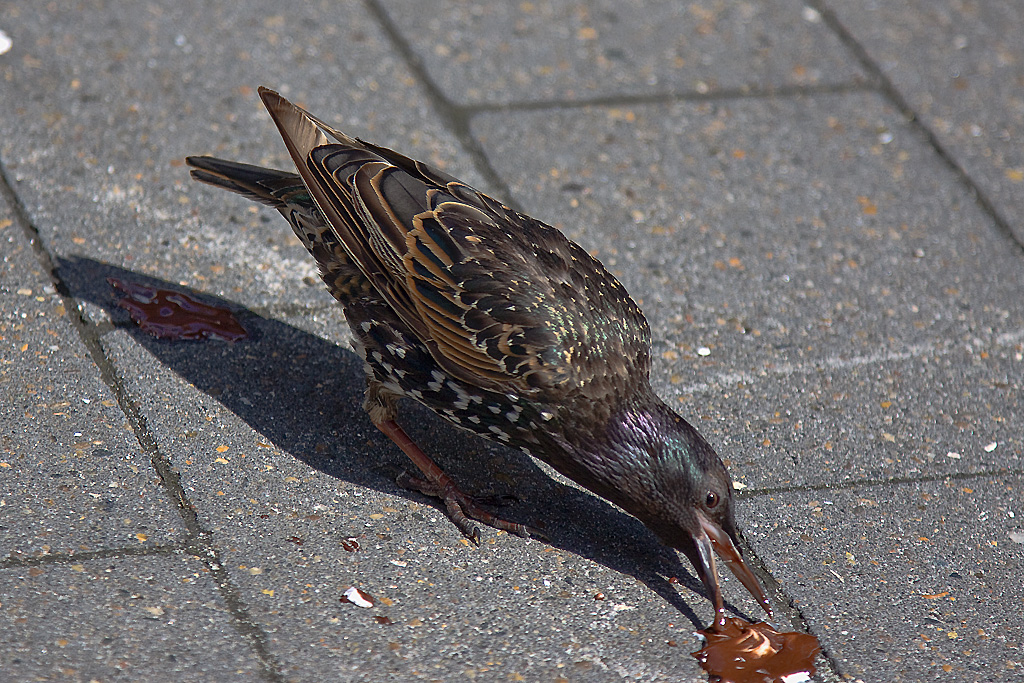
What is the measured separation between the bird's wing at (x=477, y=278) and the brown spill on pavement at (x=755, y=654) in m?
0.77

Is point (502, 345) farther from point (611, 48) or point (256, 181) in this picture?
point (611, 48)

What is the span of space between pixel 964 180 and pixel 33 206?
401 centimetres

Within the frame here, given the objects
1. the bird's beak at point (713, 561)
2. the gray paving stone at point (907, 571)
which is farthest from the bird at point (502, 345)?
the gray paving stone at point (907, 571)

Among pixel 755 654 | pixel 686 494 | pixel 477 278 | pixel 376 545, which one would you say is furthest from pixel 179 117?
pixel 755 654

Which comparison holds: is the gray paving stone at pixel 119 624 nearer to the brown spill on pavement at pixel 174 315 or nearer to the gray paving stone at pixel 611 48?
the brown spill on pavement at pixel 174 315

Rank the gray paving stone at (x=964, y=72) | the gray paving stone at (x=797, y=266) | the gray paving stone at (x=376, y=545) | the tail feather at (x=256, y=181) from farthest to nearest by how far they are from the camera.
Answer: the gray paving stone at (x=964, y=72), the gray paving stone at (x=797, y=266), the tail feather at (x=256, y=181), the gray paving stone at (x=376, y=545)

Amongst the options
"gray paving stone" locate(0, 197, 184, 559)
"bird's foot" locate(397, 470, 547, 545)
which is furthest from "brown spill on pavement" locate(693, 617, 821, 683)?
"gray paving stone" locate(0, 197, 184, 559)

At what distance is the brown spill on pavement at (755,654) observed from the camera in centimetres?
331

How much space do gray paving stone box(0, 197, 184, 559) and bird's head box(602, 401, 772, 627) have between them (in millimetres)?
1347

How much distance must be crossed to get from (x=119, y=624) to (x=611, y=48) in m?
3.96

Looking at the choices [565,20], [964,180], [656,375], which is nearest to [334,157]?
[656,375]

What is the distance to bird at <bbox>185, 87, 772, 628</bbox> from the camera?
11.4 ft

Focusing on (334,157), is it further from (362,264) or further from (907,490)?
(907,490)

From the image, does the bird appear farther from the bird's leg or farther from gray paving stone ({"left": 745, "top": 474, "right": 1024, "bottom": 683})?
gray paving stone ({"left": 745, "top": 474, "right": 1024, "bottom": 683})
